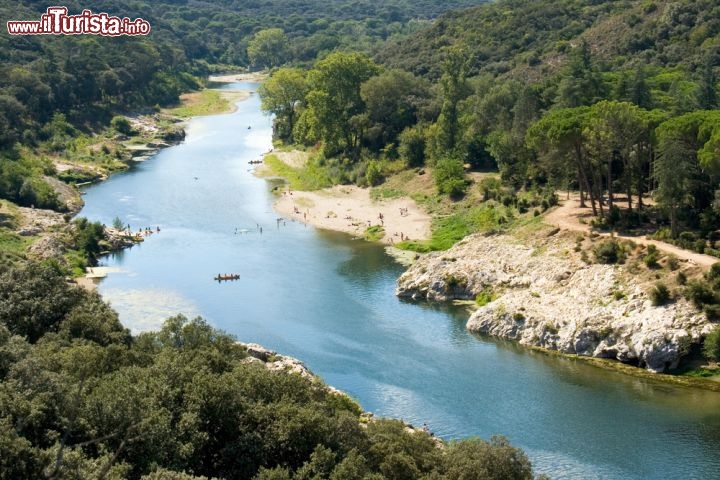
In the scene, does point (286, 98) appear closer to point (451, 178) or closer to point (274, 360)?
point (451, 178)

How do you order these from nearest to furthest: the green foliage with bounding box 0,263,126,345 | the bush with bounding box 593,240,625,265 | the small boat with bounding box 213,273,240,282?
the green foliage with bounding box 0,263,126,345 < the bush with bounding box 593,240,625,265 < the small boat with bounding box 213,273,240,282

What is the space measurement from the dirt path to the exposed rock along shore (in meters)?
2.59

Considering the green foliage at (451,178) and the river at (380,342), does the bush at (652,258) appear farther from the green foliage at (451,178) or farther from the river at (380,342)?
the green foliage at (451,178)

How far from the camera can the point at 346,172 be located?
12206 cm

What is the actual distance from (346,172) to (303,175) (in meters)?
8.59

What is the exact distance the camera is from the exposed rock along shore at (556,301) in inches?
2500

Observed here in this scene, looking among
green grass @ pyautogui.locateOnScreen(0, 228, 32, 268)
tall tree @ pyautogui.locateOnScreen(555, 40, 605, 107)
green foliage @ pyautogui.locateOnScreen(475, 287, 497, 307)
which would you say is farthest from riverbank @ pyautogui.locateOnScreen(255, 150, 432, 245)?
green grass @ pyautogui.locateOnScreen(0, 228, 32, 268)

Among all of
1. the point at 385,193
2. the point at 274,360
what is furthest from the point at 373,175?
the point at 274,360

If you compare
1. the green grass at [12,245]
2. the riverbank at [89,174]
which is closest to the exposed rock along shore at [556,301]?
the riverbank at [89,174]

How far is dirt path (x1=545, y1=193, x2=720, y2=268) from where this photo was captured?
68.7 metres

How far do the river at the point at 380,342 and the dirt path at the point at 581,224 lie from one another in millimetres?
12217

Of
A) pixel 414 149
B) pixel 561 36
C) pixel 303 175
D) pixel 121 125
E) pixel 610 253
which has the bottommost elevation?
pixel 303 175

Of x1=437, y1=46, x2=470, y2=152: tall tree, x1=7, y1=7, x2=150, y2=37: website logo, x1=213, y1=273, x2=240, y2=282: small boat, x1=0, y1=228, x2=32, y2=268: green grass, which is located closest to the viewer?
x1=0, y1=228, x2=32, y2=268: green grass

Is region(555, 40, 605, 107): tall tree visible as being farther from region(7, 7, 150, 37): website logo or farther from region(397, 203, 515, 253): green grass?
region(7, 7, 150, 37): website logo
